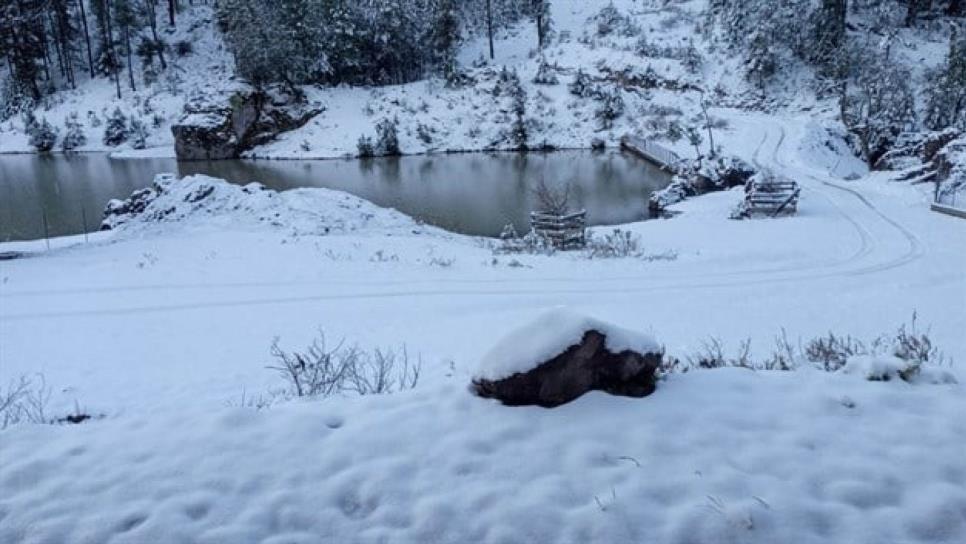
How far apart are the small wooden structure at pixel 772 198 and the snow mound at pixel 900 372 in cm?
1474

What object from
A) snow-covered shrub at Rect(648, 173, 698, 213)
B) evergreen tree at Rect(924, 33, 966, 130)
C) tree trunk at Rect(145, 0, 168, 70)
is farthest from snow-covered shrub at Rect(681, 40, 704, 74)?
tree trunk at Rect(145, 0, 168, 70)

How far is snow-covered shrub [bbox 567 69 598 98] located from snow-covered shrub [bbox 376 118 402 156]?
1414cm

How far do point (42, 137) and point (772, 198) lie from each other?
173 feet

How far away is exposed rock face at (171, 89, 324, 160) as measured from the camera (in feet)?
140

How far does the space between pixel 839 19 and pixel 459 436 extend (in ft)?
155

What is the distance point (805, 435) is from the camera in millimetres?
4082

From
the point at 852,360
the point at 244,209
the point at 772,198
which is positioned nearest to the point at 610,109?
the point at 772,198

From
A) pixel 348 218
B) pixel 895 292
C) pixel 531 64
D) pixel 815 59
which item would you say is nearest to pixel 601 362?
pixel 895 292

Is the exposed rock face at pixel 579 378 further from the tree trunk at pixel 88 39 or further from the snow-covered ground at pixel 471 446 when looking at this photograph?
the tree trunk at pixel 88 39

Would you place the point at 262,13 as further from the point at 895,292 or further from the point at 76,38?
the point at 895,292

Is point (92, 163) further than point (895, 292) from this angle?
Yes

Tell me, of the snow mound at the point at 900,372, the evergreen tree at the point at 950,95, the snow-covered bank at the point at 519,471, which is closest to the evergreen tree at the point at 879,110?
the evergreen tree at the point at 950,95

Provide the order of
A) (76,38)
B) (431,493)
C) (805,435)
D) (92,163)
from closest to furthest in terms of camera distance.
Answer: (431,493)
(805,435)
(92,163)
(76,38)

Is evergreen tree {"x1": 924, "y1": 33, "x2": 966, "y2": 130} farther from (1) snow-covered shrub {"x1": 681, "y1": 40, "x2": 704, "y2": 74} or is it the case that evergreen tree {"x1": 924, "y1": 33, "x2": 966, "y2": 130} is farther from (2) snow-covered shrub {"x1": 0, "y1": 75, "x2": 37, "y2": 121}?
(2) snow-covered shrub {"x1": 0, "y1": 75, "x2": 37, "y2": 121}
